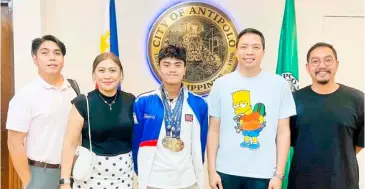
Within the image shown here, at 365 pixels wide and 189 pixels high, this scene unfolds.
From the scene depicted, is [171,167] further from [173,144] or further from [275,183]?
[275,183]

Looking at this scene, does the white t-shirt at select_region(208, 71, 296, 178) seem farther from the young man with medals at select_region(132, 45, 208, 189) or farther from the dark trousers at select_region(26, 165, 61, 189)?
the dark trousers at select_region(26, 165, 61, 189)

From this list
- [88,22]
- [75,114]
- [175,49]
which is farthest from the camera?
[88,22]

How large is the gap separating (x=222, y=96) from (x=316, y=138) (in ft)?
2.03

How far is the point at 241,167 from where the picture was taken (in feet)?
6.33

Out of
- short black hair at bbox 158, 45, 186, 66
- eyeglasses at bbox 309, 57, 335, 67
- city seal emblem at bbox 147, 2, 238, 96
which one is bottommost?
eyeglasses at bbox 309, 57, 335, 67

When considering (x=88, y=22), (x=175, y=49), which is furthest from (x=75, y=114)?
(x=88, y=22)

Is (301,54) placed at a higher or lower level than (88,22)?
lower

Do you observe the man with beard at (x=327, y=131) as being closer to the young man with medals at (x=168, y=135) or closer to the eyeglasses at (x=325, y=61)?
the eyeglasses at (x=325, y=61)

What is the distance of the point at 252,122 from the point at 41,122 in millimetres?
1246

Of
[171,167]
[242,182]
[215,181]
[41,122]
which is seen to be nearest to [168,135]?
[171,167]

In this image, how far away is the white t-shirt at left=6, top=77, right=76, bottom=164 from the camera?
6.50 feet

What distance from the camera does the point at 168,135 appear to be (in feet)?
6.31

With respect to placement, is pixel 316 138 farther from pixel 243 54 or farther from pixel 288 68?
pixel 288 68

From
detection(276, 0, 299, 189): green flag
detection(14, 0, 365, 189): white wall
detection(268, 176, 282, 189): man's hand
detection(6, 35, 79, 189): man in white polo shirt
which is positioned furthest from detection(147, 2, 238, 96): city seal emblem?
detection(268, 176, 282, 189): man's hand
